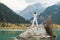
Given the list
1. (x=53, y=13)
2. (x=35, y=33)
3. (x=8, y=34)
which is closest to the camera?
(x=35, y=33)

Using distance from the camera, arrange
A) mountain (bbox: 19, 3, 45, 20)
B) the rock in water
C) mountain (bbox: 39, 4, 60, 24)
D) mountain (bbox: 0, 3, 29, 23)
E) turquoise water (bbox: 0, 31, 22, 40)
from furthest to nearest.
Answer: mountain (bbox: 0, 3, 29, 23)
mountain (bbox: 39, 4, 60, 24)
mountain (bbox: 19, 3, 45, 20)
turquoise water (bbox: 0, 31, 22, 40)
the rock in water

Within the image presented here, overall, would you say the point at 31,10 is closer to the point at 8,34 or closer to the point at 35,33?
the point at 8,34

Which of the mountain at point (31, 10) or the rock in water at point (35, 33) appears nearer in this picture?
the rock in water at point (35, 33)

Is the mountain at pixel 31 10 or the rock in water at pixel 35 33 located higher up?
the mountain at pixel 31 10

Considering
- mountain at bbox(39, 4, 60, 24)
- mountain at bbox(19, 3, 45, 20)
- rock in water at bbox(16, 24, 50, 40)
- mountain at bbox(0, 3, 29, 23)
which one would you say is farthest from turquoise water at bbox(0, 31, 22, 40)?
mountain at bbox(39, 4, 60, 24)

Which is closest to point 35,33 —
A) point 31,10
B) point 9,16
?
point 31,10

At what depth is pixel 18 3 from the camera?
1541 cm

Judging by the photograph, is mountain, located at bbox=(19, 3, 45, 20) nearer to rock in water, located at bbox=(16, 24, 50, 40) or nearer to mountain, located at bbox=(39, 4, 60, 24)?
mountain, located at bbox=(39, 4, 60, 24)

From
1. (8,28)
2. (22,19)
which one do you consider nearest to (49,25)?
(22,19)

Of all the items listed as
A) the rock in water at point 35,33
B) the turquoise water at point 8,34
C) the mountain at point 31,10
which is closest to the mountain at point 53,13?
the mountain at point 31,10

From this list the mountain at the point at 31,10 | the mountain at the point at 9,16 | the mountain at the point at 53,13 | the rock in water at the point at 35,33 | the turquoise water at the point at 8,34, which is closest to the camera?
the rock in water at the point at 35,33

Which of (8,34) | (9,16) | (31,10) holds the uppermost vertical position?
(31,10)

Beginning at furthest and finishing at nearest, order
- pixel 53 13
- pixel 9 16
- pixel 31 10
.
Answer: pixel 9 16 < pixel 53 13 < pixel 31 10

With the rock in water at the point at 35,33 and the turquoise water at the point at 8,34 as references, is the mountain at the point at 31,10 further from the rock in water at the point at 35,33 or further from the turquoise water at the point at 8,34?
the rock in water at the point at 35,33
